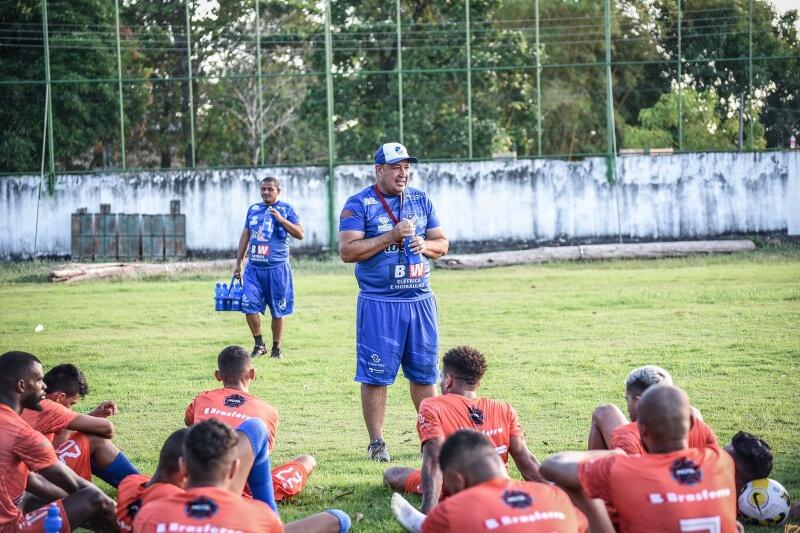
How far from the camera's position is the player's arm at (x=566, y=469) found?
498 cm

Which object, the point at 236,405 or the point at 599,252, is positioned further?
the point at 599,252

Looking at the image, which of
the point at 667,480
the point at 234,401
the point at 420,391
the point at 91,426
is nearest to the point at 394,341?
the point at 420,391

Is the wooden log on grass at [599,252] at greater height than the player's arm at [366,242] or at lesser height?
lesser

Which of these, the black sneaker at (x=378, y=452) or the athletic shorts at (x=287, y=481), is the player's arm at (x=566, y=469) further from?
the black sneaker at (x=378, y=452)

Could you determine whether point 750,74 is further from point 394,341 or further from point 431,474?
point 431,474

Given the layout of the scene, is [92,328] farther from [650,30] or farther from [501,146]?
[650,30]

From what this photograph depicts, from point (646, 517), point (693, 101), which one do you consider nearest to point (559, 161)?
point (693, 101)

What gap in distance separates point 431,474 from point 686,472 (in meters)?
1.96

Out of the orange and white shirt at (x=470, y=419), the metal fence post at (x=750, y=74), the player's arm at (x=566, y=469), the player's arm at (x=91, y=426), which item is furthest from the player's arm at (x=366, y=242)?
the metal fence post at (x=750, y=74)

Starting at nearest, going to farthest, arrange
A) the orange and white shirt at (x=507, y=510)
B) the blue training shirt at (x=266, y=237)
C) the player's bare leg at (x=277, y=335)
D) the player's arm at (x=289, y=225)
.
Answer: the orange and white shirt at (x=507, y=510)
the player's bare leg at (x=277, y=335)
the player's arm at (x=289, y=225)
the blue training shirt at (x=266, y=237)

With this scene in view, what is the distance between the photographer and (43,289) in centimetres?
2097

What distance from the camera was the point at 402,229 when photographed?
780 centimetres

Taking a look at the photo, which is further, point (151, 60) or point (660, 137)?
point (151, 60)

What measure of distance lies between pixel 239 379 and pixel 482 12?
26938mm
